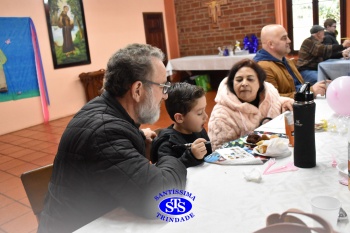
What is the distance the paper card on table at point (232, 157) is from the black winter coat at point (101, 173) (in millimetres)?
236

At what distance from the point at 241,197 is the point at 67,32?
600cm

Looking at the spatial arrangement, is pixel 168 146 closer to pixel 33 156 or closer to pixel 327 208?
pixel 327 208

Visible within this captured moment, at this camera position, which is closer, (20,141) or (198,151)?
(198,151)

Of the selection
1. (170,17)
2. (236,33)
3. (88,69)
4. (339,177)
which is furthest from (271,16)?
(339,177)

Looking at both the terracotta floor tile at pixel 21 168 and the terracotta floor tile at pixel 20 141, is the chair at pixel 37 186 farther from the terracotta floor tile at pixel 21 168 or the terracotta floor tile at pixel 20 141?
the terracotta floor tile at pixel 20 141

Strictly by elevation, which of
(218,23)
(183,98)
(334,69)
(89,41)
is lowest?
(334,69)

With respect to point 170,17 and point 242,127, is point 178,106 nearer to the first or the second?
point 242,127

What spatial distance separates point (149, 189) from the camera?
99 centimetres

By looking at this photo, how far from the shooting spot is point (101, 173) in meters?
1.03

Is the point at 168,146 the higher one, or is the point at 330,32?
the point at 330,32

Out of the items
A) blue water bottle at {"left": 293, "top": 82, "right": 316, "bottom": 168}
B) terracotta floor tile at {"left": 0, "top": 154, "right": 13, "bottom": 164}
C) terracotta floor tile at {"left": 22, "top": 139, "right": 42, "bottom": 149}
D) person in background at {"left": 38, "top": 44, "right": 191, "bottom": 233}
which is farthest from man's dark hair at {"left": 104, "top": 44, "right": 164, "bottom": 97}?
terracotta floor tile at {"left": 22, "top": 139, "right": 42, "bottom": 149}

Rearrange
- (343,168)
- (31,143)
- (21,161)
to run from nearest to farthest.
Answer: (343,168) < (21,161) < (31,143)

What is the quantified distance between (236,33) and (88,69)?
3443 mm

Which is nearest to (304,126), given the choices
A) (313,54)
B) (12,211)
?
(12,211)
